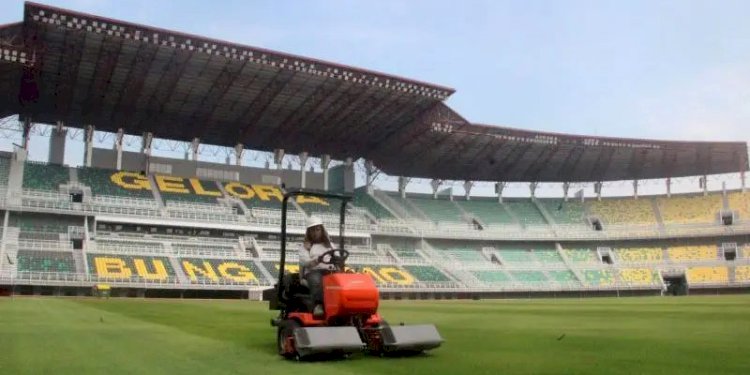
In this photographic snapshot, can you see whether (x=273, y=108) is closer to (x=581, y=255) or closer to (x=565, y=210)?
(x=581, y=255)

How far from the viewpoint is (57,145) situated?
51.5 meters

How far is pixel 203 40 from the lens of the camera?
37.7 m

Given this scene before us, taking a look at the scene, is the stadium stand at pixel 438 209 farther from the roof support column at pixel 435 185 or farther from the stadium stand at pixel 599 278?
the stadium stand at pixel 599 278

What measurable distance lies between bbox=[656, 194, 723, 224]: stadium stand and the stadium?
0.62 feet

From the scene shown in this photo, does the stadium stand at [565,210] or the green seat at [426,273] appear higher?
the stadium stand at [565,210]

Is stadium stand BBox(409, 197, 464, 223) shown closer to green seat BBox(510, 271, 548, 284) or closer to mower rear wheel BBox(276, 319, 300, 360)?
green seat BBox(510, 271, 548, 284)

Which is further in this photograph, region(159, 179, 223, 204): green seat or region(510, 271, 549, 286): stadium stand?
region(510, 271, 549, 286): stadium stand

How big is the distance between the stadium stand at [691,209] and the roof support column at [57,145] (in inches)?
2270

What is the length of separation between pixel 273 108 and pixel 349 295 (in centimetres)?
4159

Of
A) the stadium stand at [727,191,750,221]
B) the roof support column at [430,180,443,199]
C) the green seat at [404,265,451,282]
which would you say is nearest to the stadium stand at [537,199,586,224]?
the roof support column at [430,180,443,199]

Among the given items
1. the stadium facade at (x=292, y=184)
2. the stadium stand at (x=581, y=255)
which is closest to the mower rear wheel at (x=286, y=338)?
the stadium facade at (x=292, y=184)

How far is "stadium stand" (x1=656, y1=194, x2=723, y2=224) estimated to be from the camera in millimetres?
64500

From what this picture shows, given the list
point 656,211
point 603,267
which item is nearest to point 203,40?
point 603,267

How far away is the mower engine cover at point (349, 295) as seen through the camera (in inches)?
331
